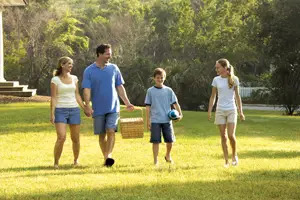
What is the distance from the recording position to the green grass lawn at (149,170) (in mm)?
7931

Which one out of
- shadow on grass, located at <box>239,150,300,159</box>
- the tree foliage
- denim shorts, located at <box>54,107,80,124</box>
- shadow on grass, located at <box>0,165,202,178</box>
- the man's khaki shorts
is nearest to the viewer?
shadow on grass, located at <box>0,165,202,178</box>

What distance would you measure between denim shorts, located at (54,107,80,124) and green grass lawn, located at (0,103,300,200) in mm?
785

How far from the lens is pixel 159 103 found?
10.8 metres

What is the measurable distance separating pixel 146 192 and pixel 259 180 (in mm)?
1918

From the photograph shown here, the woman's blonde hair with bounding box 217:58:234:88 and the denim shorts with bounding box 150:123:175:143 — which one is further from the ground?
the woman's blonde hair with bounding box 217:58:234:88

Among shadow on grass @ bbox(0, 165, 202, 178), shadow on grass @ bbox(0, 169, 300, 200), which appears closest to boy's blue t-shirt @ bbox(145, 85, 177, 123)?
shadow on grass @ bbox(0, 165, 202, 178)

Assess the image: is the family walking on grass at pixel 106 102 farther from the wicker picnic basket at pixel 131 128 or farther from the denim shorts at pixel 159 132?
the wicker picnic basket at pixel 131 128

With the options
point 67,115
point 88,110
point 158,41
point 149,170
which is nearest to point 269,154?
point 149,170

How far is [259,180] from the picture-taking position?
8992mm

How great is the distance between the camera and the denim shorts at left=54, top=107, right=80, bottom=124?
1051 centimetres

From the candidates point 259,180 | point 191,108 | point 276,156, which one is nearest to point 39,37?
point 191,108

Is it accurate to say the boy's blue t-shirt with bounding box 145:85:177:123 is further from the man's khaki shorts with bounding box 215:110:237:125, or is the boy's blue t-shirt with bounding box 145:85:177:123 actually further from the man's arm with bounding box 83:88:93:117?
the man's arm with bounding box 83:88:93:117

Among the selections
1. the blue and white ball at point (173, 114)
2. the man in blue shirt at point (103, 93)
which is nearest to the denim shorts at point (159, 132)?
the blue and white ball at point (173, 114)

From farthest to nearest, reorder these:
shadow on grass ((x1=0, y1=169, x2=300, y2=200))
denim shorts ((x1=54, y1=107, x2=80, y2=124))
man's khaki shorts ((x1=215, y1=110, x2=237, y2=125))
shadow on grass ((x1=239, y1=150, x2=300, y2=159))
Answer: shadow on grass ((x1=239, y1=150, x2=300, y2=159))
man's khaki shorts ((x1=215, y1=110, x2=237, y2=125))
denim shorts ((x1=54, y1=107, x2=80, y2=124))
shadow on grass ((x1=0, y1=169, x2=300, y2=200))
